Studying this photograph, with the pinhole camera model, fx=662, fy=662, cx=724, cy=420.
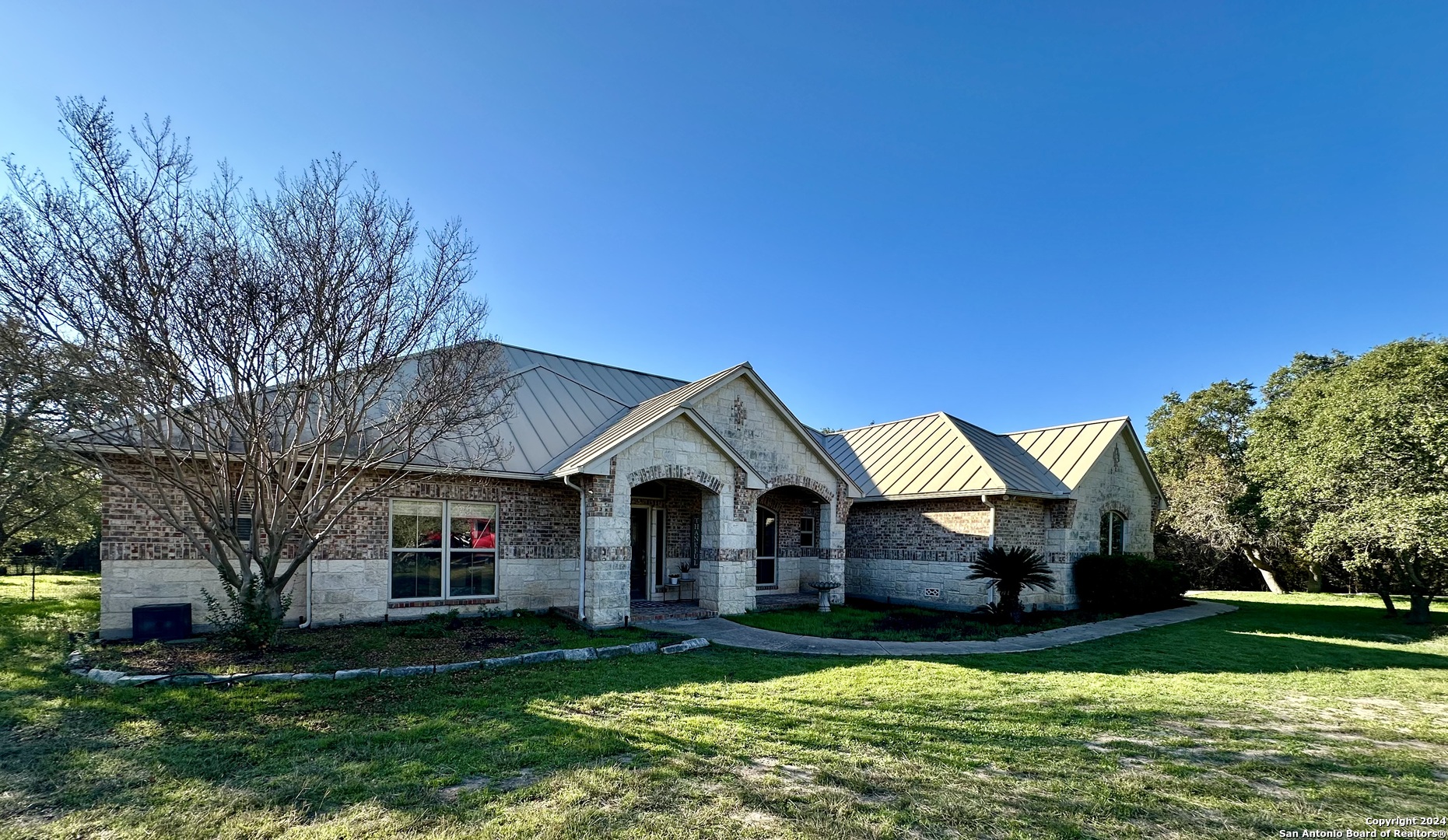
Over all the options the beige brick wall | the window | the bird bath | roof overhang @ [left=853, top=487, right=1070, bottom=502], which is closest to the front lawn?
the beige brick wall

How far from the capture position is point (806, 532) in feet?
62.8

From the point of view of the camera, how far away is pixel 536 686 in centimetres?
808

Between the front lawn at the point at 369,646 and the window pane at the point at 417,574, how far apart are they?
0.65 metres

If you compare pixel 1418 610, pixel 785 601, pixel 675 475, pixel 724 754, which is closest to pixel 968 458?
pixel 785 601

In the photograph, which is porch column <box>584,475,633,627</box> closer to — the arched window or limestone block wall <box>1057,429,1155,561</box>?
limestone block wall <box>1057,429,1155,561</box>

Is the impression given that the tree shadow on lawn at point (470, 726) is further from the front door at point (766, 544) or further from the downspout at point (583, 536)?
the front door at point (766, 544)

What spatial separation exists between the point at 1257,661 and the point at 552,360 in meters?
16.6

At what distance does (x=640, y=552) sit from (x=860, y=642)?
615 cm

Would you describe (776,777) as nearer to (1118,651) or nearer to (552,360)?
(1118,651)

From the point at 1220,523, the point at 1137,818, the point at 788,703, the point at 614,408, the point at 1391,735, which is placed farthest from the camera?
the point at 1220,523

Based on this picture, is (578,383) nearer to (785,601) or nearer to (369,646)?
(785,601)

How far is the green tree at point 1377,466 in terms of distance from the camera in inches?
540

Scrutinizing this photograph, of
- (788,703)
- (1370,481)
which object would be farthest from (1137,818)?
(1370,481)

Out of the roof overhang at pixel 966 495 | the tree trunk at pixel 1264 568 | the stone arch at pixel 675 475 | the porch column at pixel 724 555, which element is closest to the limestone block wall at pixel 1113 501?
the roof overhang at pixel 966 495
